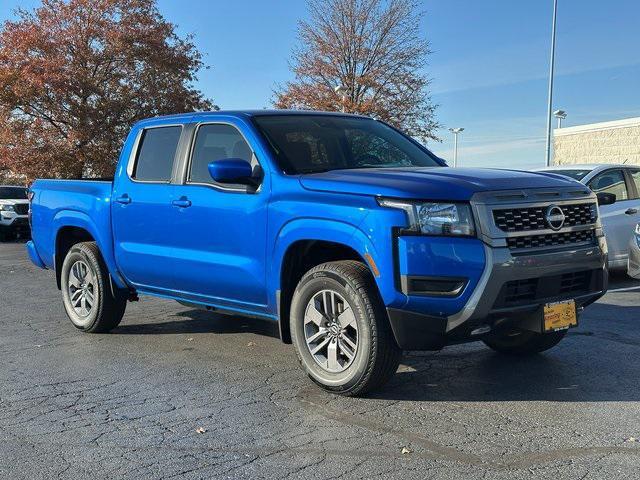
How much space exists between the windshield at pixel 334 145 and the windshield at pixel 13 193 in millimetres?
20080

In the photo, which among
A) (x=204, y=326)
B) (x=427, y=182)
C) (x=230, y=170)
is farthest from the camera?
(x=204, y=326)

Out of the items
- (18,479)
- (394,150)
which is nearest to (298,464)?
(18,479)

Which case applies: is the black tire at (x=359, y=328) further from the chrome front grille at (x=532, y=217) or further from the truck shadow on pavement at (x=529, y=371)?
the chrome front grille at (x=532, y=217)

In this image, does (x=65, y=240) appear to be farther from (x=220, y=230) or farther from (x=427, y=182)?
(x=427, y=182)

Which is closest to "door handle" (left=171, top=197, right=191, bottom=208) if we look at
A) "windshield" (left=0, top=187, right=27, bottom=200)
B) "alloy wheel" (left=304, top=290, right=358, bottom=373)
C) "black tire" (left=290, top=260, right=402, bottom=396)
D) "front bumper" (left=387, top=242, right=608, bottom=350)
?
"black tire" (left=290, top=260, right=402, bottom=396)

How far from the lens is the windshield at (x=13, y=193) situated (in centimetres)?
2355

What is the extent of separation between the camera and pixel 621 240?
9930mm

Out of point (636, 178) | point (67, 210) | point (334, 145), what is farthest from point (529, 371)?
point (636, 178)

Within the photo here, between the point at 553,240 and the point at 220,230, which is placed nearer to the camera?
the point at 553,240

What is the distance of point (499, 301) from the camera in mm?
4320

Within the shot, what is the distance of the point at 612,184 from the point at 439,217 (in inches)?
268

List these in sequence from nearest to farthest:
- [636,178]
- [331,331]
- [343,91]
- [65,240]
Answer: [331,331] → [65,240] → [636,178] → [343,91]

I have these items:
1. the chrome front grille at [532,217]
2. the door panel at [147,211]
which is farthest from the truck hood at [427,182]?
the door panel at [147,211]

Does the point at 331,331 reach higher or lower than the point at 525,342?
higher
